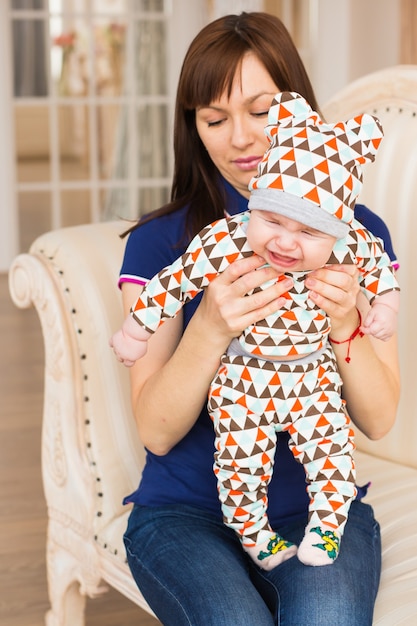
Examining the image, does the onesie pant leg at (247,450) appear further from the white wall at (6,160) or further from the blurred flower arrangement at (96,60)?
the blurred flower arrangement at (96,60)

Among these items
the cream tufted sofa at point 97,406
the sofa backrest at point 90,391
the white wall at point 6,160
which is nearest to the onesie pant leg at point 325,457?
the cream tufted sofa at point 97,406

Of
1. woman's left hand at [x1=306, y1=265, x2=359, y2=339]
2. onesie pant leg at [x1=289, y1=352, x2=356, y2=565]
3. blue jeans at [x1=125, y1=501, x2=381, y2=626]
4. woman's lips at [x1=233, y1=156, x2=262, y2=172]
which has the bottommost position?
blue jeans at [x1=125, y1=501, x2=381, y2=626]

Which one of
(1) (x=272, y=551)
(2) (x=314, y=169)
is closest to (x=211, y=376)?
(1) (x=272, y=551)

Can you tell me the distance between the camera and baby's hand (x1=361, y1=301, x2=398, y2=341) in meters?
1.41

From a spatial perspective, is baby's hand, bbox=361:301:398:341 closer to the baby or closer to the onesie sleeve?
the baby

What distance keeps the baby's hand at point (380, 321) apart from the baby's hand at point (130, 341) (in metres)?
0.33

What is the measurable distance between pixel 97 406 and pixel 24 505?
1.24 metres

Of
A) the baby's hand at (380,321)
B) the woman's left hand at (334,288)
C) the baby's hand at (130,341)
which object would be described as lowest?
the baby's hand at (130,341)

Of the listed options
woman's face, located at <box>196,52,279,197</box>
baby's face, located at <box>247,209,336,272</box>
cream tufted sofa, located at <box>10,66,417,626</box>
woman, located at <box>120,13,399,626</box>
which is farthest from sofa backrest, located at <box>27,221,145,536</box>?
baby's face, located at <box>247,209,336,272</box>

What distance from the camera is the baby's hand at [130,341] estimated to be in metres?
1.43

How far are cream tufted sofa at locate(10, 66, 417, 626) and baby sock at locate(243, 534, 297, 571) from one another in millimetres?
327

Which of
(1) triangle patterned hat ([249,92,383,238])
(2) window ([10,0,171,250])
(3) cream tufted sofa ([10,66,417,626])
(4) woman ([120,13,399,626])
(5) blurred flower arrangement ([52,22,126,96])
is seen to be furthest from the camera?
(5) blurred flower arrangement ([52,22,126,96])

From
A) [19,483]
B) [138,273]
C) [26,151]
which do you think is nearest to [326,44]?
Result: [26,151]

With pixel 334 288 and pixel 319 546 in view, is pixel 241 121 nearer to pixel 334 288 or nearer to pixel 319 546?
pixel 334 288
